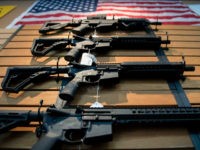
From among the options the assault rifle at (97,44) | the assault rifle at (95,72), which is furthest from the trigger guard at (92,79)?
the assault rifle at (97,44)

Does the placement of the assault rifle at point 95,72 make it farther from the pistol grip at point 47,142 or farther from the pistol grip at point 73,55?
the pistol grip at point 47,142

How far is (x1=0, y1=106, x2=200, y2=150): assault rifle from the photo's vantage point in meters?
1.36

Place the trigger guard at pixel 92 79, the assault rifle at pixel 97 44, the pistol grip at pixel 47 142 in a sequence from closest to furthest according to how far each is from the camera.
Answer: the pistol grip at pixel 47 142 → the trigger guard at pixel 92 79 → the assault rifle at pixel 97 44

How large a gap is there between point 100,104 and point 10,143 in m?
0.58

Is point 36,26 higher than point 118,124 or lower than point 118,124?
higher

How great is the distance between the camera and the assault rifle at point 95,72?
Answer: 182 centimetres

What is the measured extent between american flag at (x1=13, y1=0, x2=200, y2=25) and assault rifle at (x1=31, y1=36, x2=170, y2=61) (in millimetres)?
1029

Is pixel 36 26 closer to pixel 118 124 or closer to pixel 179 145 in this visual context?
pixel 118 124

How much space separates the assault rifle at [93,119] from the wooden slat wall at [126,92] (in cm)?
8

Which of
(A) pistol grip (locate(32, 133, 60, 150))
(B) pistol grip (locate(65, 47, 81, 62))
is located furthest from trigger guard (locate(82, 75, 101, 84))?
(A) pistol grip (locate(32, 133, 60, 150))

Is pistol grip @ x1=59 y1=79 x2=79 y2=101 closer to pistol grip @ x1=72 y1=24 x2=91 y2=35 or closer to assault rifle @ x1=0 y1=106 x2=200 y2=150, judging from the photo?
assault rifle @ x1=0 y1=106 x2=200 y2=150

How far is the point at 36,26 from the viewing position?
10.2 feet

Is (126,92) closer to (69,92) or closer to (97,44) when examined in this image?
(69,92)

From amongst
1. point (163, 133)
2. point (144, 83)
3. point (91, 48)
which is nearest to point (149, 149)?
point (163, 133)
